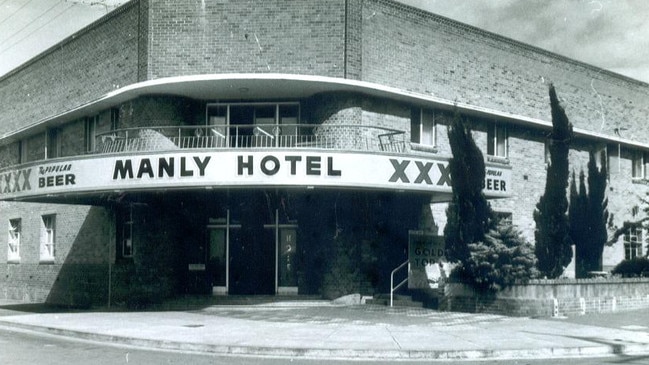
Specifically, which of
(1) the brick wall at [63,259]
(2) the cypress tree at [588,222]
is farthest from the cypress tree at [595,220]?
(1) the brick wall at [63,259]

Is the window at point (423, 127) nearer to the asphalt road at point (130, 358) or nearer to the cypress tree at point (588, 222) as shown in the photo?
the cypress tree at point (588, 222)

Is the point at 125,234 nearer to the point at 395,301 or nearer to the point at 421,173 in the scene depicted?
the point at 395,301

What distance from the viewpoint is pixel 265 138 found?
72.1 ft

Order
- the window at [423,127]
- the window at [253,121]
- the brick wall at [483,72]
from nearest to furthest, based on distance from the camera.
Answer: the window at [253,121] → the brick wall at [483,72] → the window at [423,127]

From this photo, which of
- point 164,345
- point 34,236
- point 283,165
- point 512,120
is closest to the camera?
point 164,345

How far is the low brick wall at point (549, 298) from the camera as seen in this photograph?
19.0 meters

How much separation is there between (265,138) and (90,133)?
8.22 m

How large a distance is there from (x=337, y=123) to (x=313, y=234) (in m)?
3.33

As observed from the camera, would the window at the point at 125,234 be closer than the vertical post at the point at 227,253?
No

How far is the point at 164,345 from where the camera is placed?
13.7 metres

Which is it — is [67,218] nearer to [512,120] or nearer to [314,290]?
[314,290]

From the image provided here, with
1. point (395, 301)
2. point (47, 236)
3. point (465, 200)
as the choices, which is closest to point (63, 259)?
point (47, 236)

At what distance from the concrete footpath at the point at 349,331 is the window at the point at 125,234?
3.99 meters

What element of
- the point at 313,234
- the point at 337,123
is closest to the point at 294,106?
the point at 337,123
